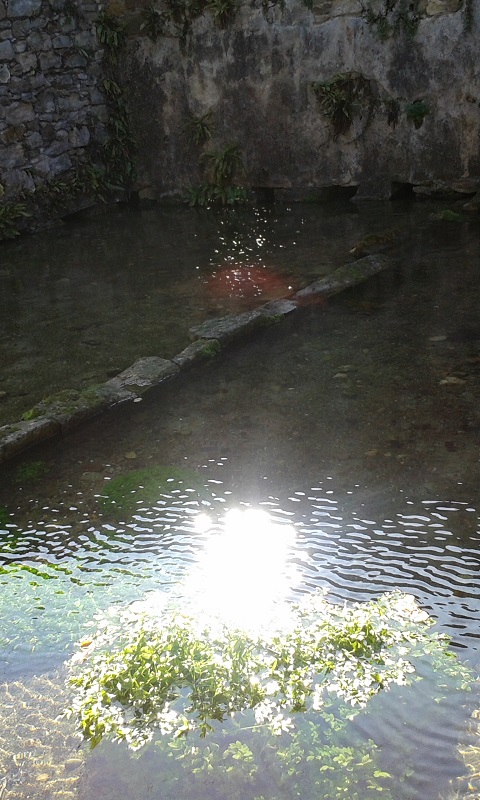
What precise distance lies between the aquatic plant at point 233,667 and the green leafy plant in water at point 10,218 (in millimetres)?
8634

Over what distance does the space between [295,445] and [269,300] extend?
2.82 meters

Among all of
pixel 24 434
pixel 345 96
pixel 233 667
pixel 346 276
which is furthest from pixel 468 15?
pixel 233 667

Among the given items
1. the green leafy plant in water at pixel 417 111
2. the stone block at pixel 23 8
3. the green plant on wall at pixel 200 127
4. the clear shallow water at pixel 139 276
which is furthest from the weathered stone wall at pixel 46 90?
the green leafy plant in water at pixel 417 111

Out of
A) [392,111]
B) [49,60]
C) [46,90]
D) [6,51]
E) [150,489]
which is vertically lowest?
[150,489]

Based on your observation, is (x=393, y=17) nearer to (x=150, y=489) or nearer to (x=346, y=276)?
(x=346, y=276)

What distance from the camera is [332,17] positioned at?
10.3 m

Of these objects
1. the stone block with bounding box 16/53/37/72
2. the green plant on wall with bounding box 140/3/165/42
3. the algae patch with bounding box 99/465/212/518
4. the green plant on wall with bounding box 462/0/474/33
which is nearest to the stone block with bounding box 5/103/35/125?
the stone block with bounding box 16/53/37/72

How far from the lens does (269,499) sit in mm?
4102

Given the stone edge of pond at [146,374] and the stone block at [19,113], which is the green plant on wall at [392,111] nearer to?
the stone edge of pond at [146,374]

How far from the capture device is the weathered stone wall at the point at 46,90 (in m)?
10.7

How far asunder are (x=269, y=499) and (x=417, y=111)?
764cm

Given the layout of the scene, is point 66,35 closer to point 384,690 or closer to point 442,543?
point 442,543

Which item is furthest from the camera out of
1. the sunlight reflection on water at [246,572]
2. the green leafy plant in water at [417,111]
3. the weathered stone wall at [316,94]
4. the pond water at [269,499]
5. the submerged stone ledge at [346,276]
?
the green leafy plant in water at [417,111]

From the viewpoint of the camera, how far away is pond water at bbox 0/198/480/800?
2.55 m
